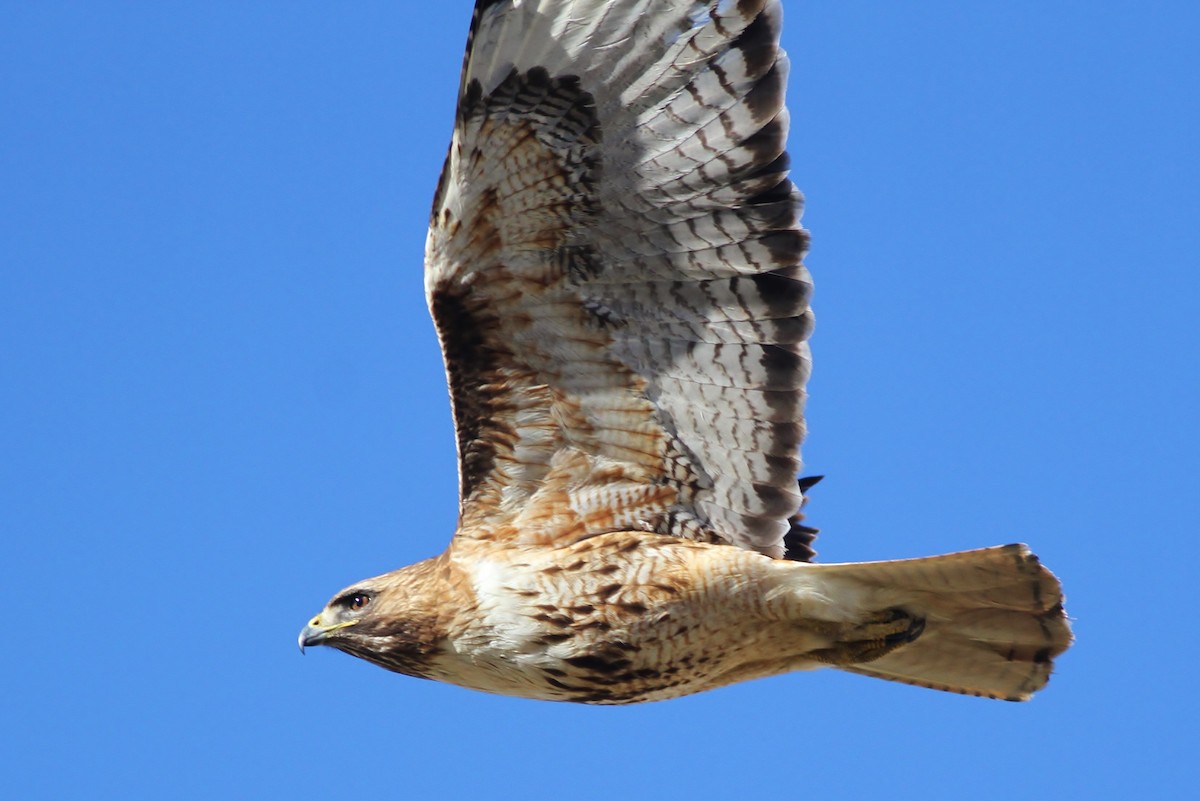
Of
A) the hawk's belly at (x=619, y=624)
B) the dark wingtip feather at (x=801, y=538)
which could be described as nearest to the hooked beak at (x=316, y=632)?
the hawk's belly at (x=619, y=624)

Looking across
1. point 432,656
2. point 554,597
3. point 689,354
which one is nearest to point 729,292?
point 689,354

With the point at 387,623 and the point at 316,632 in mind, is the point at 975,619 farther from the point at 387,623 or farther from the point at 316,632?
the point at 316,632

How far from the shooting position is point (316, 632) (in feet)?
25.2

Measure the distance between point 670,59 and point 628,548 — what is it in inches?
83.4

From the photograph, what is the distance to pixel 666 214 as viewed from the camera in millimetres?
7211

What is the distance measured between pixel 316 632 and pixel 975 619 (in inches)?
116

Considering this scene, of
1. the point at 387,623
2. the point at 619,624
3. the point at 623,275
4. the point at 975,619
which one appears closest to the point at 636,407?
the point at 623,275

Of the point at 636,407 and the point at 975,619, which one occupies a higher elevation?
the point at 636,407

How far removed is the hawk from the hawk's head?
1 centimetres

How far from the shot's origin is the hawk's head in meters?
7.32

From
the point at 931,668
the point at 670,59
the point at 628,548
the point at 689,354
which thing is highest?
the point at 670,59

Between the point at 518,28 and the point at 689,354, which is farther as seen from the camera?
the point at 689,354

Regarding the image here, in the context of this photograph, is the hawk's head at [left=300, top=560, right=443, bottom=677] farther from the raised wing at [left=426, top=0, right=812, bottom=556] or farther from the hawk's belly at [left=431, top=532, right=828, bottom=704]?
the raised wing at [left=426, top=0, right=812, bottom=556]

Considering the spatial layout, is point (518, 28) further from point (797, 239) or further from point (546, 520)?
point (546, 520)
